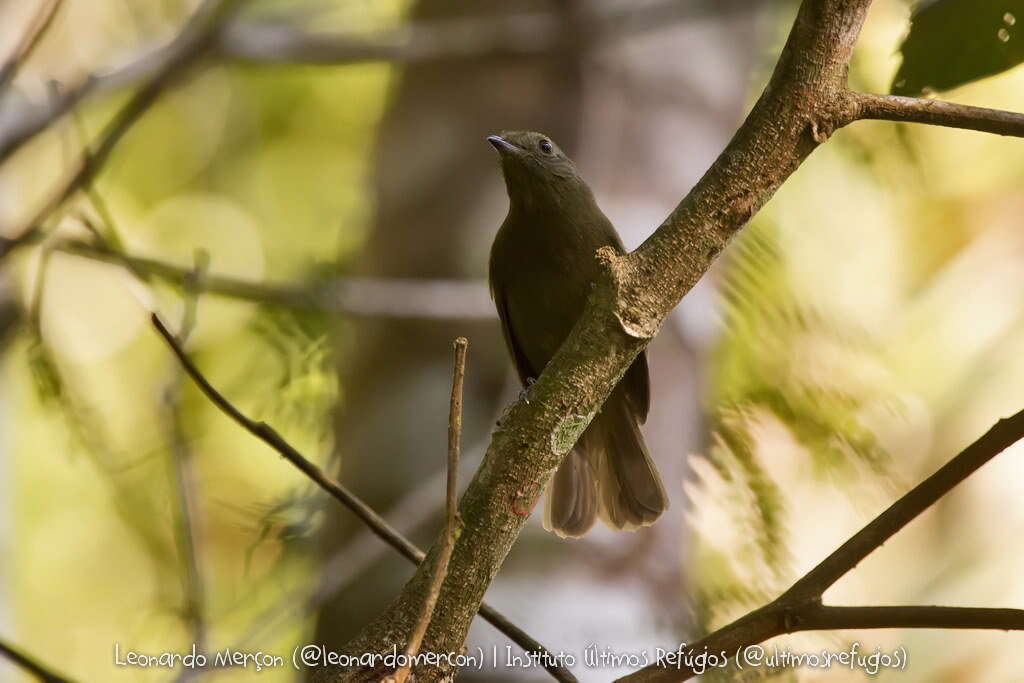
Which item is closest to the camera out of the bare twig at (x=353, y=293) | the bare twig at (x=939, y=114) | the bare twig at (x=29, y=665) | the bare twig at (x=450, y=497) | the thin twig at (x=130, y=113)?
the bare twig at (x=450, y=497)

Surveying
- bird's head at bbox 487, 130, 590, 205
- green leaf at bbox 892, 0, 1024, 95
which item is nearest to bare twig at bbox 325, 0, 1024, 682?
green leaf at bbox 892, 0, 1024, 95

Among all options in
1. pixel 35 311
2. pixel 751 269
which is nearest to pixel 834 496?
pixel 751 269

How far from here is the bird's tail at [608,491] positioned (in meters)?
3.78

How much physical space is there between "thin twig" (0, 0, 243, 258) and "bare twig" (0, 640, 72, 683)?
1362 millimetres

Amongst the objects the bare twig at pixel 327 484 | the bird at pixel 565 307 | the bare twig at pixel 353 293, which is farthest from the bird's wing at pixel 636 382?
the bare twig at pixel 327 484

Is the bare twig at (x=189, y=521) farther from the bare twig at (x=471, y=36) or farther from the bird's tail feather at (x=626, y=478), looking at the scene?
the bare twig at (x=471, y=36)

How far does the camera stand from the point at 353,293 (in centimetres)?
446

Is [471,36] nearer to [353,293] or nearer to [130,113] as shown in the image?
[353,293]

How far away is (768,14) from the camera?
5.70m

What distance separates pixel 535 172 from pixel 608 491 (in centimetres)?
121

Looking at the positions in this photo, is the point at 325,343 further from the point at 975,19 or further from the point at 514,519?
the point at 975,19

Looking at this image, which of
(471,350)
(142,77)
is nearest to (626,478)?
(471,350)

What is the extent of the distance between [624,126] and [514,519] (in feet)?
11.3

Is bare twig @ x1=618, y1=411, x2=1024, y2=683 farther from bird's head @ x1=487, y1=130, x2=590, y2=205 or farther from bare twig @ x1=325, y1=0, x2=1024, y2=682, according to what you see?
bird's head @ x1=487, y1=130, x2=590, y2=205
